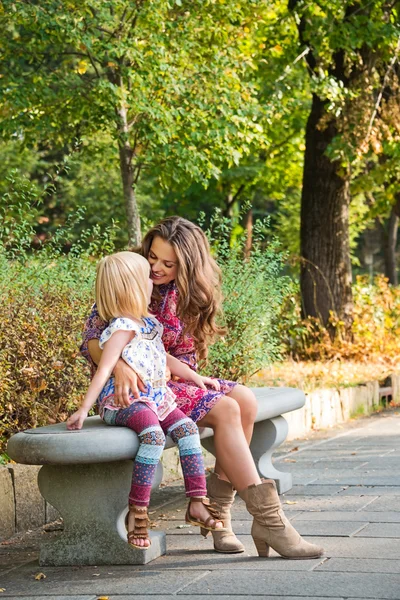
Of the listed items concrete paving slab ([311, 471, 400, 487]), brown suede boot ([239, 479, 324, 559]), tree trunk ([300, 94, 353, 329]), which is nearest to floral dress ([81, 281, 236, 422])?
brown suede boot ([239, 479, 324, 559])

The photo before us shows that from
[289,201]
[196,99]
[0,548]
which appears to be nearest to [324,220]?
[196,99]

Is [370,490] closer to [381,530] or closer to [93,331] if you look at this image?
[381,530]

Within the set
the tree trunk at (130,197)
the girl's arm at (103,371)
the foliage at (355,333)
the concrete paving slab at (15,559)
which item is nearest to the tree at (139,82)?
the tree trunk at (130,197)

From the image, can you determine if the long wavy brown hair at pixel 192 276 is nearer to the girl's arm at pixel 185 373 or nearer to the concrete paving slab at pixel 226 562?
the girl's arm at pixel 185 373

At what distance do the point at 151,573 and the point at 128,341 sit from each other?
975 millimetres

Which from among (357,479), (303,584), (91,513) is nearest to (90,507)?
(91,513)

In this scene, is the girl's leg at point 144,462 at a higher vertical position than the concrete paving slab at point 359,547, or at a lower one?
higher

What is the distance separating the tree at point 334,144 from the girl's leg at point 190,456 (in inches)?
313

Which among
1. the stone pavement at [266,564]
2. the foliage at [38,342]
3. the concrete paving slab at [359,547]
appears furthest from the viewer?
the foliage at [38,342]

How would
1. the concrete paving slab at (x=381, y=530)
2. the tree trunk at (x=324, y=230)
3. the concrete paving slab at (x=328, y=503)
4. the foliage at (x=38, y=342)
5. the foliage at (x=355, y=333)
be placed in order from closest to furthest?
the concrete paving slab at (x=381, y=530), the concrete paving slab at (x=328, y=503), the foliage at (x=38, y=342), the foliage at (x=355, y=333), the tree trunk at (x=324, y=230)

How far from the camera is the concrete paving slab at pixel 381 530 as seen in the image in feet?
14.9

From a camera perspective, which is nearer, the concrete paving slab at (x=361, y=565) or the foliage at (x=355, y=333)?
the concrete paving slab at (x=361, y=565)

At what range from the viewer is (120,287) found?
4293mm

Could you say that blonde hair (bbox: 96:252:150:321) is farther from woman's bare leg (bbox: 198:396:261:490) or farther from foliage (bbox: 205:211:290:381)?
foliage (bbox: 205:211:290:381)
